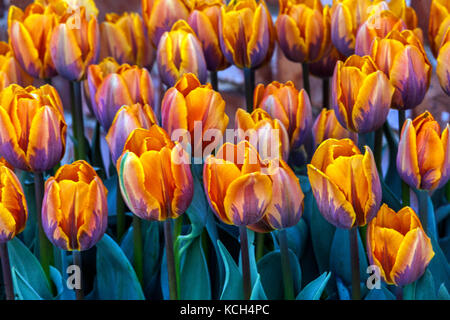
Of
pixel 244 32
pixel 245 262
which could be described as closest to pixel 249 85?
pixel 244 32

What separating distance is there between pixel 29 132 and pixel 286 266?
0.27 m

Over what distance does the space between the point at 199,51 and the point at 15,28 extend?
0.73ft

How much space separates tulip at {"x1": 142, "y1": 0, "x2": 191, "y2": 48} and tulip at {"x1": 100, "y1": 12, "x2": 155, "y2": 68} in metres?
0.05

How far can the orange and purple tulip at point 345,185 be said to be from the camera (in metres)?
0.52

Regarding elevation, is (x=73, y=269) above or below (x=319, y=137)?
below

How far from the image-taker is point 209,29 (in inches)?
29.9

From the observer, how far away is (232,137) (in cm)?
60

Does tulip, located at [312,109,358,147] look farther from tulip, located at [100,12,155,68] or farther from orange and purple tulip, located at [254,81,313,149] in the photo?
tulip, located at [100,12,155,68]

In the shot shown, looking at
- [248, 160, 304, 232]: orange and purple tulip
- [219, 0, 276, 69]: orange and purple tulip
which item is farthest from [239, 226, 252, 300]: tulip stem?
[219, 0, 276, 69]: orange and purple tulip

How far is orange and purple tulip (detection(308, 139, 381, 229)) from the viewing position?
52cm

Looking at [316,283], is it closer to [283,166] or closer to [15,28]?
[283,166]

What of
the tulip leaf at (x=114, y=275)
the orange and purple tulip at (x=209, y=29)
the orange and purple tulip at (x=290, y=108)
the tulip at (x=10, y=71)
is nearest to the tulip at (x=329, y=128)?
the orange and purple tulip at (x=290, y=108)

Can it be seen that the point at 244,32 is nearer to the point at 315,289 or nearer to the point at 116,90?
the point at 116,90

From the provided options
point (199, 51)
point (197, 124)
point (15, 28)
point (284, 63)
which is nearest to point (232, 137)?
point (197, 124)
